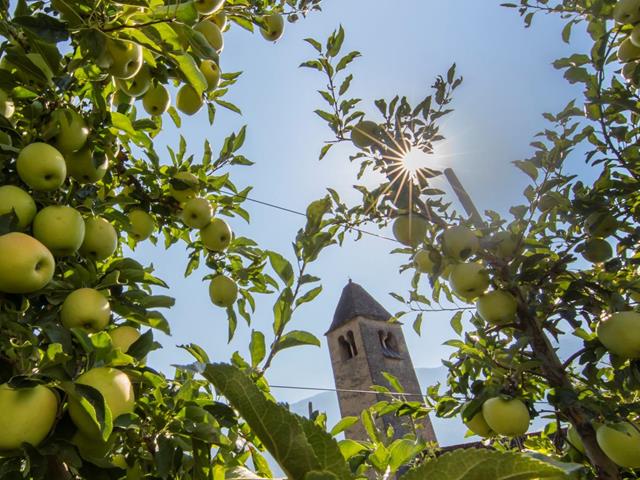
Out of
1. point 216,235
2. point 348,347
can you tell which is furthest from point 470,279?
point 348,347

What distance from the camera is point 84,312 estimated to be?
1206 mm

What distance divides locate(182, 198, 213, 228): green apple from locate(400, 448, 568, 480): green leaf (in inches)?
77.3

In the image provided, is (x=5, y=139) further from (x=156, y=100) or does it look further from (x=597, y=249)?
(x=597, y=249)

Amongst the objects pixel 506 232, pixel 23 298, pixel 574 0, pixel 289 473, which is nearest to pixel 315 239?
pixel 289 473

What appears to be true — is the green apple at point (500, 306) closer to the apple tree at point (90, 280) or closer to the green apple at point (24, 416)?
the apple tree at point (90, 280)

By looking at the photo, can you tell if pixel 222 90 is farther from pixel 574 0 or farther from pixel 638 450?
pixel 638 450

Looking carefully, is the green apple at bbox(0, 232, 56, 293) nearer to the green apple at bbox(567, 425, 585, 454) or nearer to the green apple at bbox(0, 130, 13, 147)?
the green apple at bbox(0, 130, 13, 147)

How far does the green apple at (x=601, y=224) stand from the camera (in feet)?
6.56

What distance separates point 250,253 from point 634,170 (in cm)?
217

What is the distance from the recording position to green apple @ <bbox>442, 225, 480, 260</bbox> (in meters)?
1.88

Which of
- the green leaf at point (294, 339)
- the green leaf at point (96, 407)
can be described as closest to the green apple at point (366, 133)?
the green leaf at point (294, 339)

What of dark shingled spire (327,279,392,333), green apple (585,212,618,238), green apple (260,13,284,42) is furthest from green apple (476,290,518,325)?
dark shingled spire (327,279,392,333)

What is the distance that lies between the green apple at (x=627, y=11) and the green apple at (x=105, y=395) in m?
2.52

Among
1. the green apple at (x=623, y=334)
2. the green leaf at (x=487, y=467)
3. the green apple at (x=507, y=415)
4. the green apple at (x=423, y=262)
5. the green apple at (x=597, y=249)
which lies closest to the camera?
the green leaf at (x=487, y=467)
